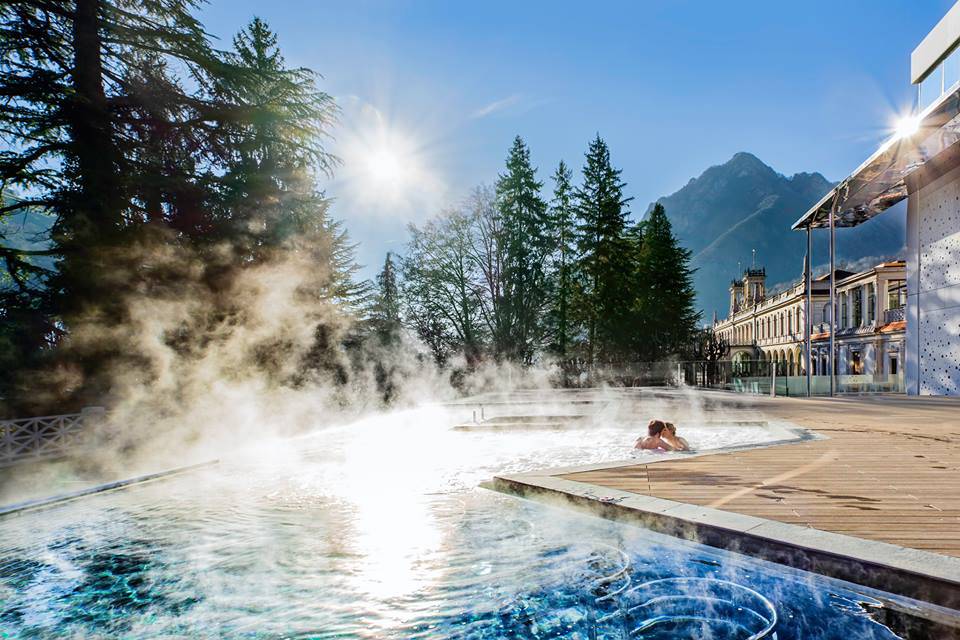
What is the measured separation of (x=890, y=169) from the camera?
1881cm

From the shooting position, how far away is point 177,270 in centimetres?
1105

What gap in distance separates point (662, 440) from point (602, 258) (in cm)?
2310

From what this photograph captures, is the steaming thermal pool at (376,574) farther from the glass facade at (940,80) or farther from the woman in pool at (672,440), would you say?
the glass facade at (940,80)

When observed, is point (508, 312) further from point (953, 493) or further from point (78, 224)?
point (953, 493)

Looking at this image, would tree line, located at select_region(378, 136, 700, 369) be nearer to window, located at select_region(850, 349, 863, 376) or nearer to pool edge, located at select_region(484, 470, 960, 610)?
window, located at select_region(850, 349, 863, 376)

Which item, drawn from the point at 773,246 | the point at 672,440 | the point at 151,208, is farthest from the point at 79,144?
the point at 773,246

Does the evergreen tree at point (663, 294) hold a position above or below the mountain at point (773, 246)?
below

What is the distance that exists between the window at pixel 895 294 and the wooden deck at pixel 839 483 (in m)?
31.5

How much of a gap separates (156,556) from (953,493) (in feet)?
21.2

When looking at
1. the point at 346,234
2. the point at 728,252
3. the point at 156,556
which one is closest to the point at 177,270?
the point at 156,556

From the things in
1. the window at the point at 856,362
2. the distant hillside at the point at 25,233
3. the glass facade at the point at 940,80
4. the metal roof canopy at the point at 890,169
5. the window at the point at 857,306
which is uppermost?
the glass facade at the point at 940,80

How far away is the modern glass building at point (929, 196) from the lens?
1698 centimetres

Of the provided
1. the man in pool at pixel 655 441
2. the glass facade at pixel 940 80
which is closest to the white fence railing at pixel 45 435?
the man in pool at pixel 655 441

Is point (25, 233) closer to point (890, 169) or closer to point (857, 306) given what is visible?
point (890, 169)
